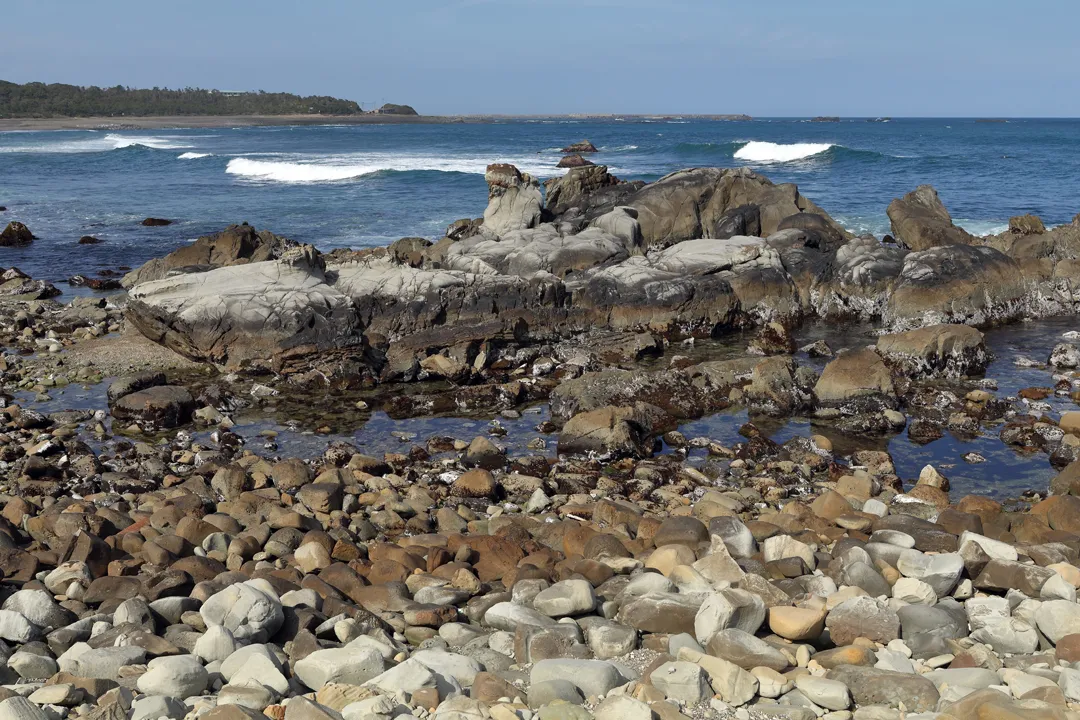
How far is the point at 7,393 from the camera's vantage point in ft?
47.8

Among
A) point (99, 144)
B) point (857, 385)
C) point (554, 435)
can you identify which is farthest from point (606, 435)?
point (99, 144)

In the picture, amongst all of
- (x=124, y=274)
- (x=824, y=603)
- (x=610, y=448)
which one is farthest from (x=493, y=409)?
(x=124, y=274)

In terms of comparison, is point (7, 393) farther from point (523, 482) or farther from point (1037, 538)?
point (1037, 538)

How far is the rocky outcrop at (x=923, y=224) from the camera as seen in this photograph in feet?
73.7

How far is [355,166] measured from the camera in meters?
56.9

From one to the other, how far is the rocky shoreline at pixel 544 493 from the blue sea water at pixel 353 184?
9115mm

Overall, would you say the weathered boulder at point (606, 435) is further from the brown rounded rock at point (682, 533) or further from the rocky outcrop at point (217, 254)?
the rocky outcrop at point (217, 254)

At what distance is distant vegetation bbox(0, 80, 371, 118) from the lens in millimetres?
131625

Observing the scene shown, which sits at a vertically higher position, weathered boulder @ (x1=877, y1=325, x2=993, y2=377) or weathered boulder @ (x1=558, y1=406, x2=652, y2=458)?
weathered boulder @ (x1=877, y1=325, x2=993, y2=377)

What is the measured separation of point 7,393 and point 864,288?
1556 cm

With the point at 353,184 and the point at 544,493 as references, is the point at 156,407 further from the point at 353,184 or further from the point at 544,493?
the point at 353,184

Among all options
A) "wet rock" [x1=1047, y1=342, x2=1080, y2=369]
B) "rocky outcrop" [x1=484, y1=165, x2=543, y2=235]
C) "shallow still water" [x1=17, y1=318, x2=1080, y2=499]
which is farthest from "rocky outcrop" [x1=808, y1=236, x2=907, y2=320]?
"rocky outcrop" [x1=484, y1=165, x2=543, y2=235]

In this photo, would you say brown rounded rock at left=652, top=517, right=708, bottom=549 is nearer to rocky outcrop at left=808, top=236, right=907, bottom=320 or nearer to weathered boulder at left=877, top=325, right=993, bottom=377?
weathered boulder at left=877, top=325, right=993, bottom=377

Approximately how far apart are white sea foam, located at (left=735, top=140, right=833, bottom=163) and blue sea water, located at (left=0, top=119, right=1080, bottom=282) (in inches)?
6.9
